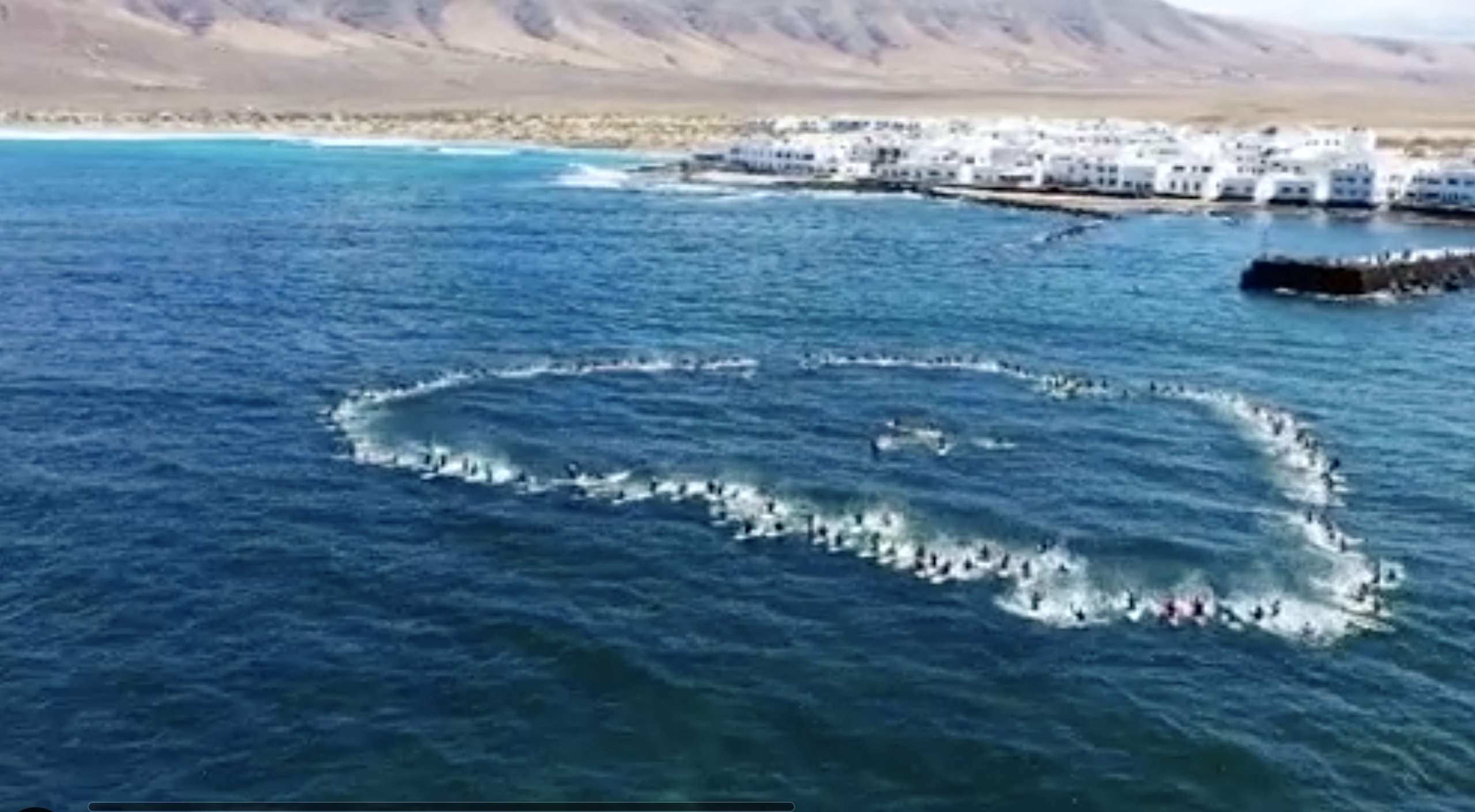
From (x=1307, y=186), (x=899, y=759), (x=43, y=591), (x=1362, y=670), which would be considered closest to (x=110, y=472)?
(x=43, y=591)

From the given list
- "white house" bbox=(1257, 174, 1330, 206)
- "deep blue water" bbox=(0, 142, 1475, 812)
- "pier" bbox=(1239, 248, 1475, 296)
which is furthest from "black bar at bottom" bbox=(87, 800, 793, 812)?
"white house" bbox=(1257, 174, 1330, 206)

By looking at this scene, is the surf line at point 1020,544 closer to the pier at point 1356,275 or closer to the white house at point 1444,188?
the pier at point 1356,275

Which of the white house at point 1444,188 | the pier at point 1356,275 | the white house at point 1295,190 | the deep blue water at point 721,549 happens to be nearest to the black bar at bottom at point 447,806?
the deep blue water at point 721,549

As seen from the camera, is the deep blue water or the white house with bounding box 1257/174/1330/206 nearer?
the deep blue water

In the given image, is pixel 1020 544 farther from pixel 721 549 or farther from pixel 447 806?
pixel 447 806

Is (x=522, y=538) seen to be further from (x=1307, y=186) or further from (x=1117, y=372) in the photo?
(x=1307, y=186)

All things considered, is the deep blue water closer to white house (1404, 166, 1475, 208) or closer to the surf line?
the surf line
